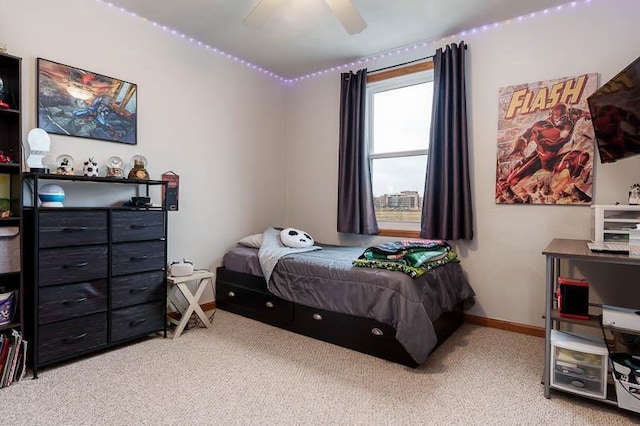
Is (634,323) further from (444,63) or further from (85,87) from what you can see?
(85,87)

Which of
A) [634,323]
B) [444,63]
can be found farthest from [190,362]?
[444,63]

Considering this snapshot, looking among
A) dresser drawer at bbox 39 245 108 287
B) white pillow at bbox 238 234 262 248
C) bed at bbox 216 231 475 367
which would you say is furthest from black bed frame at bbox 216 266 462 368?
dresser drawer at bbox 39 245 108 287

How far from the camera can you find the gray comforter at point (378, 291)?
2189 millimetres

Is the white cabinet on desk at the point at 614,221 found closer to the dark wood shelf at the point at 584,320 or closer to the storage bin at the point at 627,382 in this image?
the dark wood shelf at the point at 584,320

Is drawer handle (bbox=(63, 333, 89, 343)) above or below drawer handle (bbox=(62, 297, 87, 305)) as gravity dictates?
below

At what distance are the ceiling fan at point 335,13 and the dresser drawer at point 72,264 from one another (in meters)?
1.85

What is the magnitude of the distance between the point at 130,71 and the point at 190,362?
230 cm

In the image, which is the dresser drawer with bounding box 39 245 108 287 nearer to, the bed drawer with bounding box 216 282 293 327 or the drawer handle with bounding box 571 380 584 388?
the bed drawer with bounding box 216 282 293 327

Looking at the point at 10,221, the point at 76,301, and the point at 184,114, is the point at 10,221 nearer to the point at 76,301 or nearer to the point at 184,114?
the point at 76,301

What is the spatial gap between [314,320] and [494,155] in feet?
6.74

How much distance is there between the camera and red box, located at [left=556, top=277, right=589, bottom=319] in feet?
6.32

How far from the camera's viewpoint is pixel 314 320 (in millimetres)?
2721

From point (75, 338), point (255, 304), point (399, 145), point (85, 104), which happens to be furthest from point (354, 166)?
point (75, 338)

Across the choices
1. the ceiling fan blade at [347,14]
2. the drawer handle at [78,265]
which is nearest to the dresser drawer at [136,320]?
the drawer handle at [78,265]
